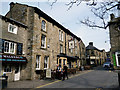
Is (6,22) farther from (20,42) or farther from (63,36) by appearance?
(63,36)

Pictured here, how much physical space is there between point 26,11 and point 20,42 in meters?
4.18

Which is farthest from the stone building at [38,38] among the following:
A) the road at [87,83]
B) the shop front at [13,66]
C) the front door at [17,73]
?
the road at [87,83]

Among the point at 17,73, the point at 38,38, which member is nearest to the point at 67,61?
the point at 38,38

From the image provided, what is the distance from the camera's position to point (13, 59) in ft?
35.6

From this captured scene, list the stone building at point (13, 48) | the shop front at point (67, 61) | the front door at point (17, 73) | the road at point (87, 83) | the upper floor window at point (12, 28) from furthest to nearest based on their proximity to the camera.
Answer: the shop front at point (67, 61)
the front door at point (17, 73)
the upper floor window at point (12, 28)
the stone building at point (13, 48)
the road at point (87, 83)

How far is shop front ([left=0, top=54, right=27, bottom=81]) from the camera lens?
10.3 m

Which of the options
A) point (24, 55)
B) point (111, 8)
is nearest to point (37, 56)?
point (24, 55)

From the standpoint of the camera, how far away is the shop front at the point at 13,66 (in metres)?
10.3

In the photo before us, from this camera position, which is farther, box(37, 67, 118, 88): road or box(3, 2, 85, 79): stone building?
box(3, 2, 85, 79): stone building

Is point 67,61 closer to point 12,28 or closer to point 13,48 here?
point 13,48

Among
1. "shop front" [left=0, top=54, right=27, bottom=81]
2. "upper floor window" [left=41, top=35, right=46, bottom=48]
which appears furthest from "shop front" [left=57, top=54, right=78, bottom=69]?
"shop front" [left=0, top=54, right=27, bottom=81]

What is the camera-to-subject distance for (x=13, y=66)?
1175cm

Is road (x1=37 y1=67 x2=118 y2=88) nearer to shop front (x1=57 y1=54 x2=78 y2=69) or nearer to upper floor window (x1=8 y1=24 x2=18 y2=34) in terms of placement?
shop front (x1=57 y1=54 x2=78 y2=69)

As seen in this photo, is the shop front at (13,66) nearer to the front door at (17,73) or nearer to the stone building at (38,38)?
the front door at (17,73)
